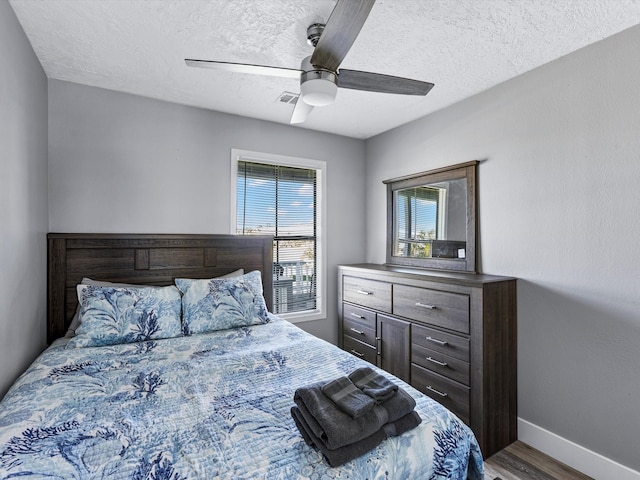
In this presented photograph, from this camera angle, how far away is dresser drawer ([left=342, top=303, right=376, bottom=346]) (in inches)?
120

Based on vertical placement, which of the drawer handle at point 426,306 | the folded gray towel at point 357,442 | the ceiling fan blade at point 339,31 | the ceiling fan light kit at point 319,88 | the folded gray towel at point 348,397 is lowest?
the folded gray towel at point 357,442

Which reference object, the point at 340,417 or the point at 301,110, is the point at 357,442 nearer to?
the point at 340,417

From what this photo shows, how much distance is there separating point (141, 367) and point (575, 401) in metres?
2.58

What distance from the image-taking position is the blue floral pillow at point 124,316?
79.2 inches

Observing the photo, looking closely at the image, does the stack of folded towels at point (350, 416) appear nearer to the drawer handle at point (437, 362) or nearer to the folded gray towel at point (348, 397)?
the folded gray towel at point (348, 397)

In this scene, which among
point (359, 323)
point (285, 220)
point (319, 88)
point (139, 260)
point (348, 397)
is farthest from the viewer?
point (285, 220)

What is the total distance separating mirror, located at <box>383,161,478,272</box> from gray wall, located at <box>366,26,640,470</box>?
12 cm

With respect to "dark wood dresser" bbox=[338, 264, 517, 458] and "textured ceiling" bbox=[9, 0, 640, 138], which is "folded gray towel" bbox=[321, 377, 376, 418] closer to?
"dark wood dresser" bbox=[338, 264, 517, 458]

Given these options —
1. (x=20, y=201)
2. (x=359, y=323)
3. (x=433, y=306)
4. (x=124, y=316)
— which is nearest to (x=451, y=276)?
(x=433, y=306)

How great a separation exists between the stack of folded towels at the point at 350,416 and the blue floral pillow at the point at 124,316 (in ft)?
4.53

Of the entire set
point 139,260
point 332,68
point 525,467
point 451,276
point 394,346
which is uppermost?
point 332,68

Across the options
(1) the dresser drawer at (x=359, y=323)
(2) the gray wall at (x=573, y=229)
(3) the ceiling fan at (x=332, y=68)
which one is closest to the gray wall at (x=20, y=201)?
(3) the ceiling fan at (x=332, y=68)

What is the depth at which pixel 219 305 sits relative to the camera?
7.79 feet

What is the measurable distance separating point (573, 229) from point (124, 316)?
115 inches
